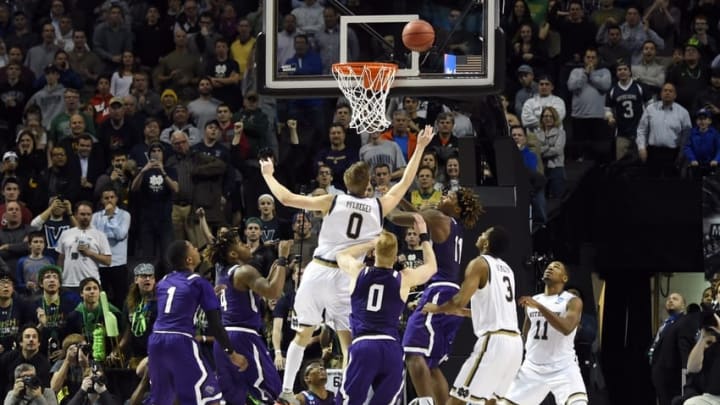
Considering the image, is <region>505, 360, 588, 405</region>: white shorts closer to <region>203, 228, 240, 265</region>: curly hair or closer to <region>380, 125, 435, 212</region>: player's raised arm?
<region>380, 125, 435, 212</region>: player's raised arm

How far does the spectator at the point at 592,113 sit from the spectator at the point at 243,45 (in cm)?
454

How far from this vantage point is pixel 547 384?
16031 millimetres

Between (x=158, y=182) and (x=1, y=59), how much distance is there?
4363mm

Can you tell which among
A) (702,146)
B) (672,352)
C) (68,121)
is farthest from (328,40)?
(672,352)

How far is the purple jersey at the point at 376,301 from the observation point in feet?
45.2

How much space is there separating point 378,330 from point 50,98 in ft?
34.9

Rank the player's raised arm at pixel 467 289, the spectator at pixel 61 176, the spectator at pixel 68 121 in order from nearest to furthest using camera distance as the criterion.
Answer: the player's raised arm at pixel 467 289 → the spectator at pixel 61 176 → the spectator at pixel 68 121

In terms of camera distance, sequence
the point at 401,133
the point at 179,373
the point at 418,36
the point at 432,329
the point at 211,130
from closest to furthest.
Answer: the point at 179,373, the point at 432,329, the point at 418,36, the point at 401,133, the point at 211,130

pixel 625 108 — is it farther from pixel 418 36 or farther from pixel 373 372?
pixel 373 372

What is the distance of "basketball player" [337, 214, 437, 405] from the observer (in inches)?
540

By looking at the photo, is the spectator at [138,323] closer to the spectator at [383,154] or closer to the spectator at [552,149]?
the spectator at [383,154]

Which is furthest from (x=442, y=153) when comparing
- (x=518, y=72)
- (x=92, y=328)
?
(x=92, y=328)

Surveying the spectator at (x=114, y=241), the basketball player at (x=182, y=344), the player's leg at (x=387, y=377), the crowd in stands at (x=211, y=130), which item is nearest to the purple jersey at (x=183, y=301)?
the basketball player at (x=182, y=344)

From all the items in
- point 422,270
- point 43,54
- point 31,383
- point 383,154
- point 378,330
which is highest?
point 43,54
